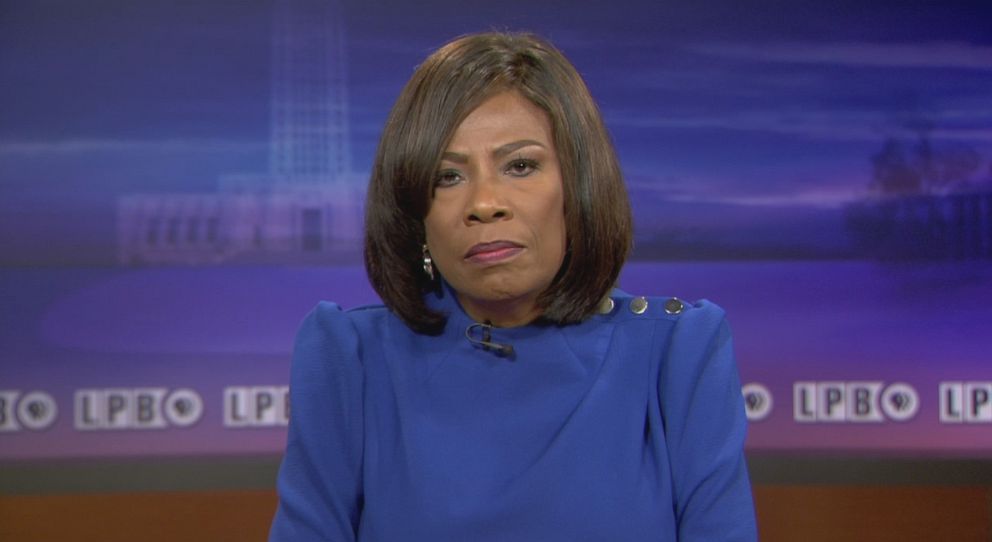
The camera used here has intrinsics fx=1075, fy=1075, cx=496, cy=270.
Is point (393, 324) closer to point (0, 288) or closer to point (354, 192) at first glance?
point (354, 192)

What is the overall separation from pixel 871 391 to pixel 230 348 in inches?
60.7

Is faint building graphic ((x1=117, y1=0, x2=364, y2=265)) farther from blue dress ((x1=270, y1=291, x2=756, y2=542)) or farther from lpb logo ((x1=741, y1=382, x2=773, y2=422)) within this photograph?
blue dress ((x1=270, y1=291, x2=756, y2=542))

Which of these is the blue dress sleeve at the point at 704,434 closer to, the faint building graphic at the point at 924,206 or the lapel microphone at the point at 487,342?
the lapel microphone at the point at 487,342

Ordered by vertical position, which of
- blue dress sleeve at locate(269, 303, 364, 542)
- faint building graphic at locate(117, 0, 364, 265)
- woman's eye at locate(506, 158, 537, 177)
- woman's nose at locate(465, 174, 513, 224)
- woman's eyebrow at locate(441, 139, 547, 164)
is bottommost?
blue dress sleeve at locate(269, 303, 364, 542)

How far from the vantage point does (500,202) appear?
1099mm

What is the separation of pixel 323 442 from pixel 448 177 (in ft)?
1.03

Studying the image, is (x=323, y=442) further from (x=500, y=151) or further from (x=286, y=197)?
(x=286, y=197)

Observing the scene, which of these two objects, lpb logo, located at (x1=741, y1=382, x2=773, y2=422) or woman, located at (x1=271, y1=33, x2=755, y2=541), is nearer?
woman, located at (x1=271, y1=33, x2=755, y2=541)

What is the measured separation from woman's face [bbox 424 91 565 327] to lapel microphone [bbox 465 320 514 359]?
56mm

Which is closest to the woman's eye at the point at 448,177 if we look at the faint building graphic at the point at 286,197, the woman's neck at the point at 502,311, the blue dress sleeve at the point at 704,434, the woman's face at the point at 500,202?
the woman's face at the point at 500,202

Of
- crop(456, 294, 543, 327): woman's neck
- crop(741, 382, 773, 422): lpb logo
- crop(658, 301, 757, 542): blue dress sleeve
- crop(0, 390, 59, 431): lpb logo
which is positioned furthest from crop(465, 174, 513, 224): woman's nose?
crop(0, 390, 59, 431): lpb logo

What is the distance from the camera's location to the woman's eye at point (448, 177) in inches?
44.7

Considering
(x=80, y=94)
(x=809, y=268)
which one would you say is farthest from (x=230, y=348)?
(x=809, y=268)

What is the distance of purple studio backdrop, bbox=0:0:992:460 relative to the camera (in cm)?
254
